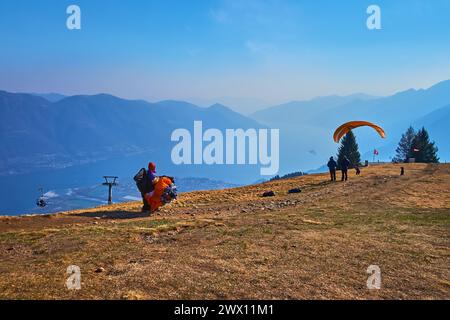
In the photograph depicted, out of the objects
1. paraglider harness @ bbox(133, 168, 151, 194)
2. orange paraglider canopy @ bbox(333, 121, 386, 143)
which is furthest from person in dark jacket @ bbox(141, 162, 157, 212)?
orange paraglider canopy @ bbox(333, 121, 386, 143)

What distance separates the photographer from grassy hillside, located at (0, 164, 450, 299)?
35.0ft

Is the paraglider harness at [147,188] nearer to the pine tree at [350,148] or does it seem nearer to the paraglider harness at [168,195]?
the paraglider harness at [168,195]

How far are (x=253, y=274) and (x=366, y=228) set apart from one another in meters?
9.22

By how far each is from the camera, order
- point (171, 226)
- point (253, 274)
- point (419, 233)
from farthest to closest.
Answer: point (171, 226)
point (419, 233)
point (253, 274)

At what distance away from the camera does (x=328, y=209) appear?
24531mm

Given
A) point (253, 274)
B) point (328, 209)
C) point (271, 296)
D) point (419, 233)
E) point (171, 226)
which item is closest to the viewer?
point (271, 296)

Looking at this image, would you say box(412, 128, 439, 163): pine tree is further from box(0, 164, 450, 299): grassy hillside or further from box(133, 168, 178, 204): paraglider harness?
box(133, 168, 178, 204): paraglider harness

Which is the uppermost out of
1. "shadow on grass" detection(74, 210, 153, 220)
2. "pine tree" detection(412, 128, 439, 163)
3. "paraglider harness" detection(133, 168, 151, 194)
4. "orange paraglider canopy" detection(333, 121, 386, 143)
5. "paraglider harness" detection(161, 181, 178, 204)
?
"pine tree" detection(412, 128, 439, 163)

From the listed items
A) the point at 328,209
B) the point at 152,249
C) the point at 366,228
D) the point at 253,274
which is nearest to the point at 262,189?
the point at 328,209

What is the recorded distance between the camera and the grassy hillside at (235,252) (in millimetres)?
10664

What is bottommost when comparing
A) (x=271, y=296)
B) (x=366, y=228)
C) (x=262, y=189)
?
(x=271, y=296)

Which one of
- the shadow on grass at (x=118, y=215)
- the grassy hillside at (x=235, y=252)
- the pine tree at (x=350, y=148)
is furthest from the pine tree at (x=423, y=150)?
the shadow on grass at (x=118, y=215)

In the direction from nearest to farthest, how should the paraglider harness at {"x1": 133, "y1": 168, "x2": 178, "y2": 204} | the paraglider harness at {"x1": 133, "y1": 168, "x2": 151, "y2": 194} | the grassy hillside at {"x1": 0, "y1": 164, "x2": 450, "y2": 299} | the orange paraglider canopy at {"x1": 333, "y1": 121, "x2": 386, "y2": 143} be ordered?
the grassy hillside at {"x1": 0, "y1": 164, "x2": 450, "y2": 299} → the paraglider harness at {"x1": 133, "y1": 168, "x2": 178, "y2": 204} → the paraglider harness at {"x1": 133, "y1": 168, "x2": 151, "y2": 194} → the orange paraglider canopy at {"x1": 333, "y1": 121, "x2": 386, "y2": 143}

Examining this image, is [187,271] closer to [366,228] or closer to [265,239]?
[265,239]
